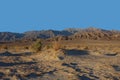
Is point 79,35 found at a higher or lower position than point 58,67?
higher

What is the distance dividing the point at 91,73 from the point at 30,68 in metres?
2.49

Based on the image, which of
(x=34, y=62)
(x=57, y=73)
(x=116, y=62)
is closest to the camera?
(x=57, y=73)

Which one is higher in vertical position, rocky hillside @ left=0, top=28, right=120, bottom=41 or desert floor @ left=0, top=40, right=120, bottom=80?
rocky hillside @ left=0, top=28, right=120, bottom=41

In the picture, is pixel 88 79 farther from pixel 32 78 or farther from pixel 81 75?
pixel 32 78

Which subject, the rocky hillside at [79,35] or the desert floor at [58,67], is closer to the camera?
the desert floor at [58,67]

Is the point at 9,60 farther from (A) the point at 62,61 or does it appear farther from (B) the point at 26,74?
(B) the point at 26,74

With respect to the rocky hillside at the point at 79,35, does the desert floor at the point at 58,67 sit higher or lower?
lower

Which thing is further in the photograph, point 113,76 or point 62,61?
point 62,61

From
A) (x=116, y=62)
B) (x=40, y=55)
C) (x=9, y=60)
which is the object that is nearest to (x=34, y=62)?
(x=9, y=60)

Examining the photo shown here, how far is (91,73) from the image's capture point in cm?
2003

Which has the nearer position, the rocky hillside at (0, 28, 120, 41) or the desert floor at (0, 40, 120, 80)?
the desert floor at (0, 40, 120, 80)

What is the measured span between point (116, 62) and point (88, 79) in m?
6.08

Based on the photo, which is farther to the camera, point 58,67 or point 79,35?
point 79,35

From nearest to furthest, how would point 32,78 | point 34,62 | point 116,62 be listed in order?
point 32,78, point 34,62, point 116,62
